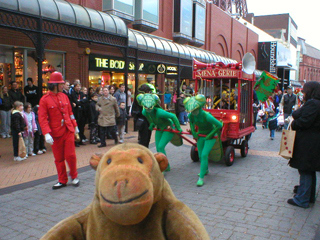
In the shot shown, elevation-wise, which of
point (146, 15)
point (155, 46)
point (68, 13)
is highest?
point (146, 15)

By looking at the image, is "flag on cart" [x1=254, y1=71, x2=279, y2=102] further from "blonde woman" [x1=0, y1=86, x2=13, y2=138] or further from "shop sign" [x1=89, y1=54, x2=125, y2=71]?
"blonde woman" [x1=0, y1=86, x2=13, y2=138]

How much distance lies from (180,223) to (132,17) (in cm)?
1461

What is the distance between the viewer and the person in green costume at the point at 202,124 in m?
5.70

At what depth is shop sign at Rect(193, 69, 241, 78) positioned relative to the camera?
7568mm

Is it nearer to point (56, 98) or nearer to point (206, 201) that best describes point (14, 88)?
point (56, 98)

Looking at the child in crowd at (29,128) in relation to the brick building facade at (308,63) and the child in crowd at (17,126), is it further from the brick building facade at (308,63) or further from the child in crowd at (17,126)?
the brick building facade at (308,63)

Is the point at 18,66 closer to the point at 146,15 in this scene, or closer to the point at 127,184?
the point at 146,15

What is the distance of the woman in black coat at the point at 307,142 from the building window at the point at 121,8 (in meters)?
11.2

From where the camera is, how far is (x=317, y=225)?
164 inches

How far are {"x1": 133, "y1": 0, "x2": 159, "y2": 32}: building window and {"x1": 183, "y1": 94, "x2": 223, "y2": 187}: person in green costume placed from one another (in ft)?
→ 38.2

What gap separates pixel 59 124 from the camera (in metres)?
5.39

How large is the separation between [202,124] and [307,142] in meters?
1.96

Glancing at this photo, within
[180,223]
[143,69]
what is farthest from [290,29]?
[180,223]

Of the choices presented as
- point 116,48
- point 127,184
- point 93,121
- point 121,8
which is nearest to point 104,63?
point 116,48
